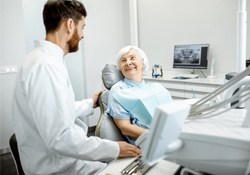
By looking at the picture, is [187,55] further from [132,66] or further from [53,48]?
[53,48]

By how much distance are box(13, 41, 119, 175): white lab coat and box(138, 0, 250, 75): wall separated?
2619mm

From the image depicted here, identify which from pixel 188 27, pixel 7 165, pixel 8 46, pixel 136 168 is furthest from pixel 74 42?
pixel 188 27

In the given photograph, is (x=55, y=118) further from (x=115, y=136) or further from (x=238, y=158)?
(x=238, y=158)

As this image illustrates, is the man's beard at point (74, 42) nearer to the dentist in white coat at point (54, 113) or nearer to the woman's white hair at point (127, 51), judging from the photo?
Result: the dentist in white coat at point (54, 113)

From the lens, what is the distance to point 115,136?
1.63 metres

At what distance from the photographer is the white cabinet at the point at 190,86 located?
9.56 feet

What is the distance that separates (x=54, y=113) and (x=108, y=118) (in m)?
0.58

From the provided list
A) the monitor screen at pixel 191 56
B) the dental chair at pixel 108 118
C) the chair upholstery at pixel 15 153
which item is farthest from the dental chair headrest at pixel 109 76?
the monitor screen at pixel 191 56

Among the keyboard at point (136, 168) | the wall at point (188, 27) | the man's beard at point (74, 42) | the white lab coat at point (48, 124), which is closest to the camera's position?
the keyboard at point (136, 168)

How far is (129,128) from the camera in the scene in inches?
62.0

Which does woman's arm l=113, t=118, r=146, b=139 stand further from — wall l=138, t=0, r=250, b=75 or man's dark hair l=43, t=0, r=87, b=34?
wall l=138, t=0, r=250, b=75

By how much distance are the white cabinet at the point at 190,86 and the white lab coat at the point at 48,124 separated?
186 centimetres

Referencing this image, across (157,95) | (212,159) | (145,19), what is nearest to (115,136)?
(157,95)

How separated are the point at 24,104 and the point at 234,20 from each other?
9.39 feet
